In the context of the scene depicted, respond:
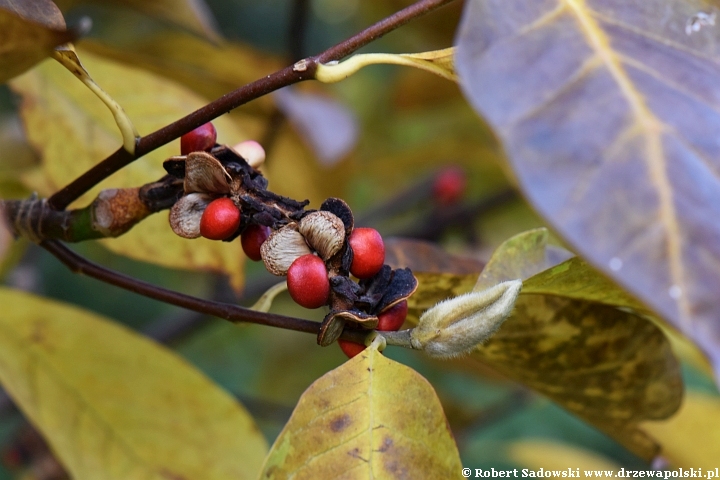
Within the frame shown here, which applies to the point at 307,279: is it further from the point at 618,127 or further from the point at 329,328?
the point at 618,127

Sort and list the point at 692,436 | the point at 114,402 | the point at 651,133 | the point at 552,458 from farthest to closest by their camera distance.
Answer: the point at 552,458 < the point at 692,436 < the point at 114,402 < the point at 651,133

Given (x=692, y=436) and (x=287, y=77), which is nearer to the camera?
(x=287, y=77)

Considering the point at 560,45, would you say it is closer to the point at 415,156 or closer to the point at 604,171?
the point at 604,171

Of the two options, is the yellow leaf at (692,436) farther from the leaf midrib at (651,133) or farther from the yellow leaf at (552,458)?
the leaf midrib at (651,133)

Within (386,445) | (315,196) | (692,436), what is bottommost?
(386,445)

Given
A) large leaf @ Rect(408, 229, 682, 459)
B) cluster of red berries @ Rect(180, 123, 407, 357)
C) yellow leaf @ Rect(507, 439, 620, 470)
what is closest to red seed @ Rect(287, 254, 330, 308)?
cluster of red berries @ Rect(180, 123, 407, 357)

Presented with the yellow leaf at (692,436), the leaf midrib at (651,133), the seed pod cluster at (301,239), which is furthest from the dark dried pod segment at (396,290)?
the yellow leaf at (692,436)

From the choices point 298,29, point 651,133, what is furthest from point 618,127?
point 298,29
